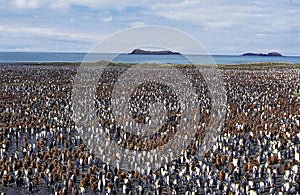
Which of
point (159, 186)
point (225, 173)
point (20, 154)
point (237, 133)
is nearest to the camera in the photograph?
point (159, 186)

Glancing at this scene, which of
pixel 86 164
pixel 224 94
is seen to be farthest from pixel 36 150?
pixel 224 94

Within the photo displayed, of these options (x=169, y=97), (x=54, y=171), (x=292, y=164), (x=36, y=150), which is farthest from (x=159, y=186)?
(x=169, y=97)

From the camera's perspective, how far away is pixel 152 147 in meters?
16.8

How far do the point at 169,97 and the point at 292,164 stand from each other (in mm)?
17295

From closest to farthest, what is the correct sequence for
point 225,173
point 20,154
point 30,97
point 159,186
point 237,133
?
point 159,186, point 225,173, point 20,154, point 237,133, point 30,97

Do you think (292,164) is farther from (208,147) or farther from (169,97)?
(169,97)

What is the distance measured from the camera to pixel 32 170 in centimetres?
1395

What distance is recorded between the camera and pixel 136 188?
1248 centimetres

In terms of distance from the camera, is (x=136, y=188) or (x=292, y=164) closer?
(x=136, y=188)

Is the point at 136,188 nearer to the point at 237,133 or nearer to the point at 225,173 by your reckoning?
the point at 225,173

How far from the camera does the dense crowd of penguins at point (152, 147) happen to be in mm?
12625

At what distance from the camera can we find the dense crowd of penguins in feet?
41.4

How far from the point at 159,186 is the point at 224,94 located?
A: 20176 mm

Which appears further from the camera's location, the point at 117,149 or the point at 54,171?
the point at 117,149
